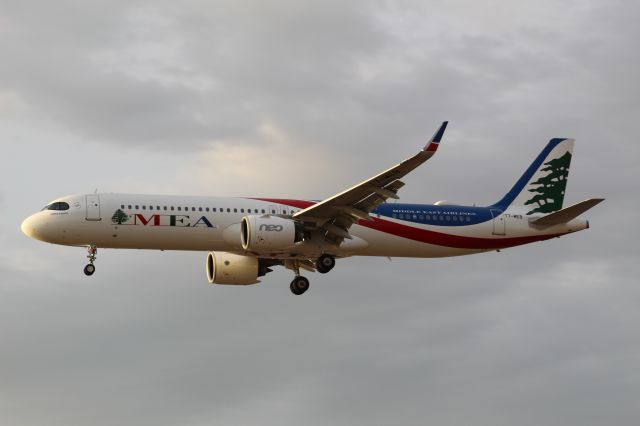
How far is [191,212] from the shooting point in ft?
195

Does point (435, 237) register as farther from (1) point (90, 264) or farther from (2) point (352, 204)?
(1) point (90, 264)

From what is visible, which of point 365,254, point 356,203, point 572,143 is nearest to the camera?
point 356,203

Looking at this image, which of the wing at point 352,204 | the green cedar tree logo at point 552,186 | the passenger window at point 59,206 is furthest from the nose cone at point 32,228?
the green cedar tree logo at point 552,186

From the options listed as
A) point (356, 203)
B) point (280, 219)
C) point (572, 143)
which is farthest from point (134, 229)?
point (572, 143)

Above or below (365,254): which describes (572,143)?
above

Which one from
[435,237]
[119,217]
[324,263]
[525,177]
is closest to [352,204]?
[324,263]

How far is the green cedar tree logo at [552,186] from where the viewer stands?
67750 millimetres

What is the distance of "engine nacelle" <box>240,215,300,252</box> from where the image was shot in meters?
58.2

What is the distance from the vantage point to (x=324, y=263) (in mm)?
61094

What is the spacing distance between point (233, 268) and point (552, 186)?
1787cm

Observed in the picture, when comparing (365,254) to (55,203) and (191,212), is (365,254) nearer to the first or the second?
(191,212)

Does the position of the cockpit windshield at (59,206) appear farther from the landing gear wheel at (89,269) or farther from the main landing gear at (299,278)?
the main landing gear at (299,278)

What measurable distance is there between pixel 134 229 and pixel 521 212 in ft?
67.0

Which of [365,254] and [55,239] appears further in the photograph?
[365,254]
